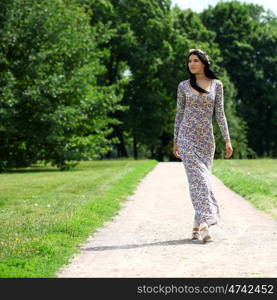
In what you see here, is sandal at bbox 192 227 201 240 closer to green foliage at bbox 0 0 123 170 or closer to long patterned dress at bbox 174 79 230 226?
long patterned dress at bbox 174 79 230 226

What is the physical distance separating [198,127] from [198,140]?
0.17m

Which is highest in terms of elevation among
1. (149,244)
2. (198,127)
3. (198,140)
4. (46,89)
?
(46,89)

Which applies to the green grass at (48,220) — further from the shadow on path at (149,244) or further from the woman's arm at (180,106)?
the woman's arm at (180,106)

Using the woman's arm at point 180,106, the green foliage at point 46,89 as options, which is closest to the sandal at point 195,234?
the woman's arm at point 180,106

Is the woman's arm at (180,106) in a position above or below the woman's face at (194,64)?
below

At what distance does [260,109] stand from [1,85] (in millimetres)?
34502

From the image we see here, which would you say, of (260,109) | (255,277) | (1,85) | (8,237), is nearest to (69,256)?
(8,237)

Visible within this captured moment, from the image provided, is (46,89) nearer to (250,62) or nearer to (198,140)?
(198,140)

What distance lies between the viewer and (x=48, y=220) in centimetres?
868

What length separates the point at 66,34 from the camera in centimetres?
2655

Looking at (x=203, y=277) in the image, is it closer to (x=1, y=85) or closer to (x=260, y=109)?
(x=1, y=85)

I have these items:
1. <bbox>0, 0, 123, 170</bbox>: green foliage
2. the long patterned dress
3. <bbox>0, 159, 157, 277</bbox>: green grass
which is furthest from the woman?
<bbox>0, 0, 123, 170</bbox>: green foliage

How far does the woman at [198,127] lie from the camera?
7504 mm

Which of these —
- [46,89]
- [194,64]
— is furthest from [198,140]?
[46,89]
